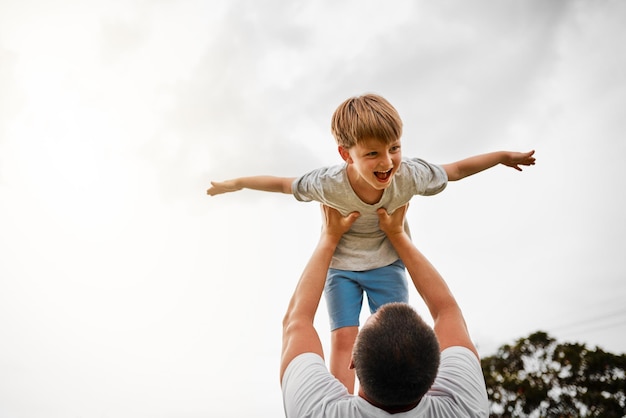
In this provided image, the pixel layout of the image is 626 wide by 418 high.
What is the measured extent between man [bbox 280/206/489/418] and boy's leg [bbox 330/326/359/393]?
106cm

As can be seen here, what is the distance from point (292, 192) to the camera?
143 inches

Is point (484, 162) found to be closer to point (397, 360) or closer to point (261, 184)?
point (261, 184)

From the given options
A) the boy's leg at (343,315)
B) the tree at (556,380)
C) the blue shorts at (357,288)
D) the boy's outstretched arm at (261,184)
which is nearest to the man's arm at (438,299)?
the blue shorts at (357,288)

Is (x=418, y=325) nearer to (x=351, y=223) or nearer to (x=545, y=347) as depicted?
(x=351, y=223)

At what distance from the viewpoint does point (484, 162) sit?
3.68m

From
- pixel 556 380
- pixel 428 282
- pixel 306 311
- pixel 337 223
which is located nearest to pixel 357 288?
pixel 337 223

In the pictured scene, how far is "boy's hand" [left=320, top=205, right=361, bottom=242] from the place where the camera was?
134 inches

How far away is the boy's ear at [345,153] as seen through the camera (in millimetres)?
3563

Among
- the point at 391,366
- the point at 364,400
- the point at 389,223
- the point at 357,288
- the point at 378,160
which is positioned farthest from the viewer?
the point at 357,288

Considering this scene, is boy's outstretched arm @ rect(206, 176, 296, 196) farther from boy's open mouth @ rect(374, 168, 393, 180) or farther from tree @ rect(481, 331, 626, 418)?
tree @ rect(481, 331, 626, 418)

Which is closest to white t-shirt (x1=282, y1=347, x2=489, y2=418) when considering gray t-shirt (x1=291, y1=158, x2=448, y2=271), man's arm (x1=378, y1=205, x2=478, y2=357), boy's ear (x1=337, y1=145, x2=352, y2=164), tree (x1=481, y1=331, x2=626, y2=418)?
man's arm (x1=378, y1=205, x2=478, y2=357)

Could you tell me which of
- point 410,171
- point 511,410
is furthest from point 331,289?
point 511,410

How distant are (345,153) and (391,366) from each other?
6.59ft

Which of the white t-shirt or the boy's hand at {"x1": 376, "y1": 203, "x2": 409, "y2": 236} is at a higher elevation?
the boy's hand at {"x1": 376, "y1": 203, "x2": 409, "y2": 236}
